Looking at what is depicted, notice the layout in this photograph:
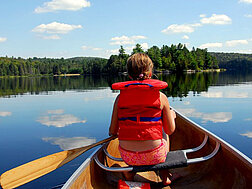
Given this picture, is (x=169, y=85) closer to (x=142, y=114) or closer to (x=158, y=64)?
(x=142, y=114)

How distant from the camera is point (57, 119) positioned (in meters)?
11.9

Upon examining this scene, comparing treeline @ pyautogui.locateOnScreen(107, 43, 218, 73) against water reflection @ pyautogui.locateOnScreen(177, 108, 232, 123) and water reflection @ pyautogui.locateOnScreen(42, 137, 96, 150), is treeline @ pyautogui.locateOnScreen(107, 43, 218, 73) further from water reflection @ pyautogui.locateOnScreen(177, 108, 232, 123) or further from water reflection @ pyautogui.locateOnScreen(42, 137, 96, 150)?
water reflection @ pyautogui.locateOnScreen(42, 137, 96, 150)

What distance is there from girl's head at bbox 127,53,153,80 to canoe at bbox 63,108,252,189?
3.79 ft

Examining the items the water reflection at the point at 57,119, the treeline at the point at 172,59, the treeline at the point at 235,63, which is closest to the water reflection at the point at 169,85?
the water reflection at the point at 57,119

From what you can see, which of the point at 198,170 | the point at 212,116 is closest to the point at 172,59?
the point at 212,116

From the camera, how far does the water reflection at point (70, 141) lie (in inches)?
302

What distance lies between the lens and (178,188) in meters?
3.33

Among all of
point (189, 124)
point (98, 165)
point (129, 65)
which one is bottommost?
point (98, 165)

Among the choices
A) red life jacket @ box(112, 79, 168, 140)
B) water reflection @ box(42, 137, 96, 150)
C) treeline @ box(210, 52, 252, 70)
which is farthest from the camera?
treeline @ box(210, 52, 252, 70)

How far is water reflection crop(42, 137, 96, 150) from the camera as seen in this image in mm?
7668

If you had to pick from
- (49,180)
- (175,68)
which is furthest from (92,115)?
(175,68)

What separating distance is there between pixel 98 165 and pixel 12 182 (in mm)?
1066

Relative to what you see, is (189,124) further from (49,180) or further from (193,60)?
(193,60)

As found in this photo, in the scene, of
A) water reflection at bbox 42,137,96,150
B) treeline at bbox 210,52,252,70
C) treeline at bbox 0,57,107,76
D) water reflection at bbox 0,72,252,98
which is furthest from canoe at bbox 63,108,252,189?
treeline at bbox 210,52,252,70
